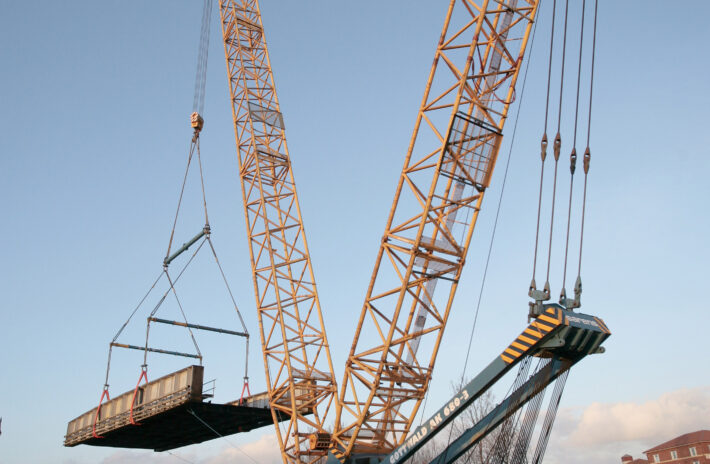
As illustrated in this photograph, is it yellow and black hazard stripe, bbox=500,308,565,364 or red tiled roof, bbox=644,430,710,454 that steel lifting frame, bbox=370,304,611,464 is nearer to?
yellow and black hazard stripe, bbox=500,308,565,364

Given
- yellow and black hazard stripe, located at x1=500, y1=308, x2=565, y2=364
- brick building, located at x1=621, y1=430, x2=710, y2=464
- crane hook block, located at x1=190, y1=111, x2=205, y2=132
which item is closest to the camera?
yellow and black hazard stripe, located at x1=500, y1=308, x2=565, y2=364

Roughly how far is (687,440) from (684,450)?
5.13 feet

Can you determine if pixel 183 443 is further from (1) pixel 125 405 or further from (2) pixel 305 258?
(2) pixel 305 258

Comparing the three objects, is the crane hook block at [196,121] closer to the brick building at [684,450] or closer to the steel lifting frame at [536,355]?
the steel lifting frame at [536,355]

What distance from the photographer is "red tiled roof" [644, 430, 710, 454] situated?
305 ft

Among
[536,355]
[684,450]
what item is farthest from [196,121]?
[684,450]

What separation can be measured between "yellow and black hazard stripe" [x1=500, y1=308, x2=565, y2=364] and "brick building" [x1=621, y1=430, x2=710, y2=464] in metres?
84.2

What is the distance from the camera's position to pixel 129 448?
41438mm

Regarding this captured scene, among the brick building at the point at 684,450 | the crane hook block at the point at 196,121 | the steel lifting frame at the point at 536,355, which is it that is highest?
the crane hook block at the point at 196,121

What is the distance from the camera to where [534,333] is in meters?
20.7

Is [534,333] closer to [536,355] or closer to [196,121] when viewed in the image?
[536,355]

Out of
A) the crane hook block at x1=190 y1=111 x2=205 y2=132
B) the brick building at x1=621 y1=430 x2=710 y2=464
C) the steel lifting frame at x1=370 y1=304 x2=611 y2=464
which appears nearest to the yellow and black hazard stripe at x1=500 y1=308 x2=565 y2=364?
the steel lifting frame at x1=370 y1=304 x2=611 y2=464

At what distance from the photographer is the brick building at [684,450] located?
301 ft

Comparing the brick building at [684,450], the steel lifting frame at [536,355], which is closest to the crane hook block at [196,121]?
the steel lifting frame at [536,355]
